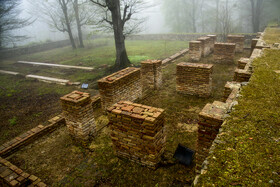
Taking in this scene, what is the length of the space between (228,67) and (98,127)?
7.02m

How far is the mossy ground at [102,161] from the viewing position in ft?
9.62

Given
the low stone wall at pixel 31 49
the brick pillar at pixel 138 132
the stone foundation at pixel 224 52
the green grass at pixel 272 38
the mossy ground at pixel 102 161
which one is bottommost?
the mossy ground at pixel 102 161

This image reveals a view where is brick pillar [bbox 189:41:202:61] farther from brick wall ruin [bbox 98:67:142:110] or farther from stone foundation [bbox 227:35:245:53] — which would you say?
brick wall ruin [bbox 98:67:142:110]

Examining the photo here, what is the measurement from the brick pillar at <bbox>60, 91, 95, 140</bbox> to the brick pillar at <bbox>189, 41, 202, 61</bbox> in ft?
24.2

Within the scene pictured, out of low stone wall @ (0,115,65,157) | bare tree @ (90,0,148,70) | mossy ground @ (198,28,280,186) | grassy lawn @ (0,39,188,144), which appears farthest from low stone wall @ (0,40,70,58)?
mossy ground @ (198,28,280,186)

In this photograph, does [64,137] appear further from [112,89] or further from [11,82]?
[11,82]

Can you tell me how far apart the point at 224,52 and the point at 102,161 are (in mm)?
8252

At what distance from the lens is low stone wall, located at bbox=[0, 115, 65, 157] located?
13.3ft

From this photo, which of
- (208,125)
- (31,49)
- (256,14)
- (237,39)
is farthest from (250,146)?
(31,49)

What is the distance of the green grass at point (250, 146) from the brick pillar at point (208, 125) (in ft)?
0.58

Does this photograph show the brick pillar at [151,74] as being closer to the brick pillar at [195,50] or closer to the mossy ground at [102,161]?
the mossy ground at [102,161]

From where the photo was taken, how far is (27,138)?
435 cm

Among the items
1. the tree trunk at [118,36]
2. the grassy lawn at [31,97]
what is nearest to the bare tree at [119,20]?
the tree trunk at [118,36]

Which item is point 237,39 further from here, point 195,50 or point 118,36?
point 118,36
